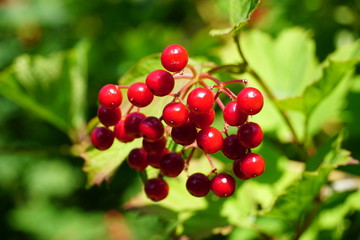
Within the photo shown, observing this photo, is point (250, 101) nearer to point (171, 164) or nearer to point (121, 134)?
point (171, 164)

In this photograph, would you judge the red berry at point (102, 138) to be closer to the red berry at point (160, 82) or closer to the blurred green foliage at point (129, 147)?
the blurred green foliage at point (129, 147)

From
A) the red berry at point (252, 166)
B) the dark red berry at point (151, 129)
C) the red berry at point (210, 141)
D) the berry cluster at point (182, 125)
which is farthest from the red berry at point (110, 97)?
the red berry at point (252, 166)

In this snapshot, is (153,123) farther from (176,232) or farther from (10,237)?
(10,237)

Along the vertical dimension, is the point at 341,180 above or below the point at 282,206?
below

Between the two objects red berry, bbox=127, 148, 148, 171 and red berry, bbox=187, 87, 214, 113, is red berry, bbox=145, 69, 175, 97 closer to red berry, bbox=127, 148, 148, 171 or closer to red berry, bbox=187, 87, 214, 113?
red berry, bbox=187, 87, 214, 113

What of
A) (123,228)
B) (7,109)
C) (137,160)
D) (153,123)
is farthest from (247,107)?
(7,109)

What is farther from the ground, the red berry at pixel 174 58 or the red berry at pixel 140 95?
the red berry at pixel 174 58

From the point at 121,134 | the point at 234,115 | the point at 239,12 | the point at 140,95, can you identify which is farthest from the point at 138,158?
the point at 239,12

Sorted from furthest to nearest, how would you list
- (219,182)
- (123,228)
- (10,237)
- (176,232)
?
(10,237)
(123,228)
(176,232)
(219,182)
